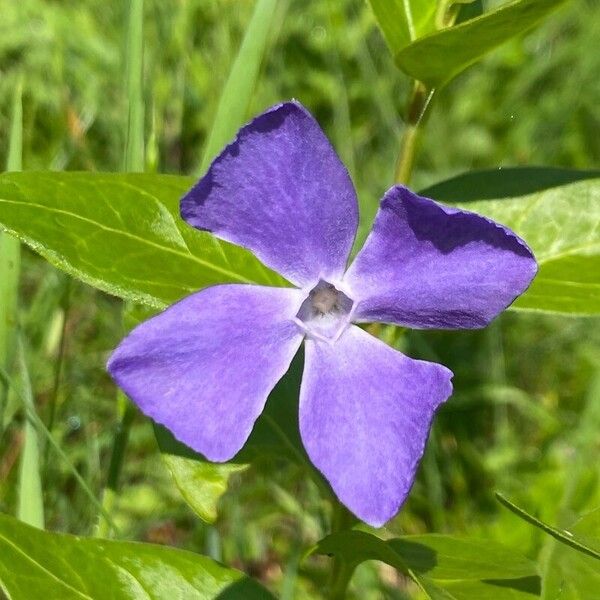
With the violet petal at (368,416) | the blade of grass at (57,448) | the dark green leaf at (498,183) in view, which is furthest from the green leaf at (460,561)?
the dark green leaf at (498,183)

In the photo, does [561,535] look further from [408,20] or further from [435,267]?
[408,20]

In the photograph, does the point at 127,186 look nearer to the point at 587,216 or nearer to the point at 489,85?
the point at 587,216

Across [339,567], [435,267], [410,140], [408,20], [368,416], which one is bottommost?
[339,567]

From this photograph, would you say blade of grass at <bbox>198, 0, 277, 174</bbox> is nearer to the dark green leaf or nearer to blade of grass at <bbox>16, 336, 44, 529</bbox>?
the dark green leaf

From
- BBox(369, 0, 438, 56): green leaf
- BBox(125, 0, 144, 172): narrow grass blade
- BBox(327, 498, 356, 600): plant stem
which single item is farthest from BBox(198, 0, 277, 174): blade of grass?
BBox(327, 498, 356, 600): plant stem

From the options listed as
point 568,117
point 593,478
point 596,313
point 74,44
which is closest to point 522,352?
point 593,478

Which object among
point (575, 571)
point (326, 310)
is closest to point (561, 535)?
point (575, 571)

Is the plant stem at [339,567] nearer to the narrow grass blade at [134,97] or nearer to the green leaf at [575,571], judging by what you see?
the green leaf at [575,571]
